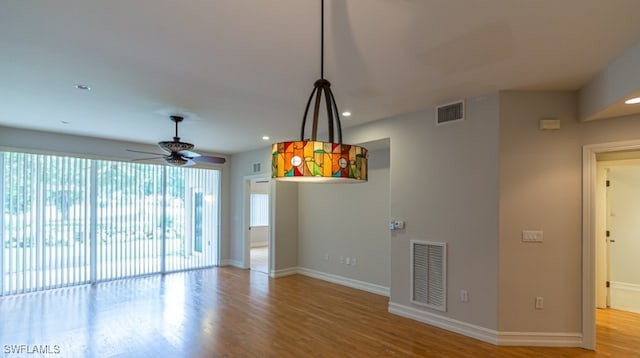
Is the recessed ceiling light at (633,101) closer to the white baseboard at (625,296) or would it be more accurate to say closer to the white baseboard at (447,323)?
the white baseboard at (447,323)

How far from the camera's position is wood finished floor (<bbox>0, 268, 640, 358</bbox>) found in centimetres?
356

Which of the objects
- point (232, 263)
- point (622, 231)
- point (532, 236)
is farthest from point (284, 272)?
point (622, 231)

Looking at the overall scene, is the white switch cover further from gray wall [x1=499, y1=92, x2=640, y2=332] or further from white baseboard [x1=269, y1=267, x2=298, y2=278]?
white baseboard [x1=269, y1=267, x2=298, y2=278]

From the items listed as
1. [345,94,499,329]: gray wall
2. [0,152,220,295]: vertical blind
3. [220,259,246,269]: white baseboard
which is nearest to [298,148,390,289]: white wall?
[345,94,499,329]: gray wall

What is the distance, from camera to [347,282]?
248 inches

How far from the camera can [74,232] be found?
6.14 meters

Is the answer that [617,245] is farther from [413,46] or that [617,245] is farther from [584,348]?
[413,46]

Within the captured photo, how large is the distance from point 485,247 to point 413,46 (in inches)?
99.3

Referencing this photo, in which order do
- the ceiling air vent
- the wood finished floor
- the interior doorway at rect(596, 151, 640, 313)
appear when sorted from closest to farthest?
the wood finished floor → the ceiling air vent → the interior doorway at rect(596, 151, 640, 313)

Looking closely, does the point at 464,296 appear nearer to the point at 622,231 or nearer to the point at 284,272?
the point at 622,231

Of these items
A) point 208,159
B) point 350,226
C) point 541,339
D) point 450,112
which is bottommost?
point 541,339

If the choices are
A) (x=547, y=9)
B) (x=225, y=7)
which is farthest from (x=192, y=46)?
(x=547, y=9)

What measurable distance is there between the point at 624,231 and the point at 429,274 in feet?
13.4

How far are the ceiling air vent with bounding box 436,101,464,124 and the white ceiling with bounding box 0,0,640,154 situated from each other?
0.51 ft
